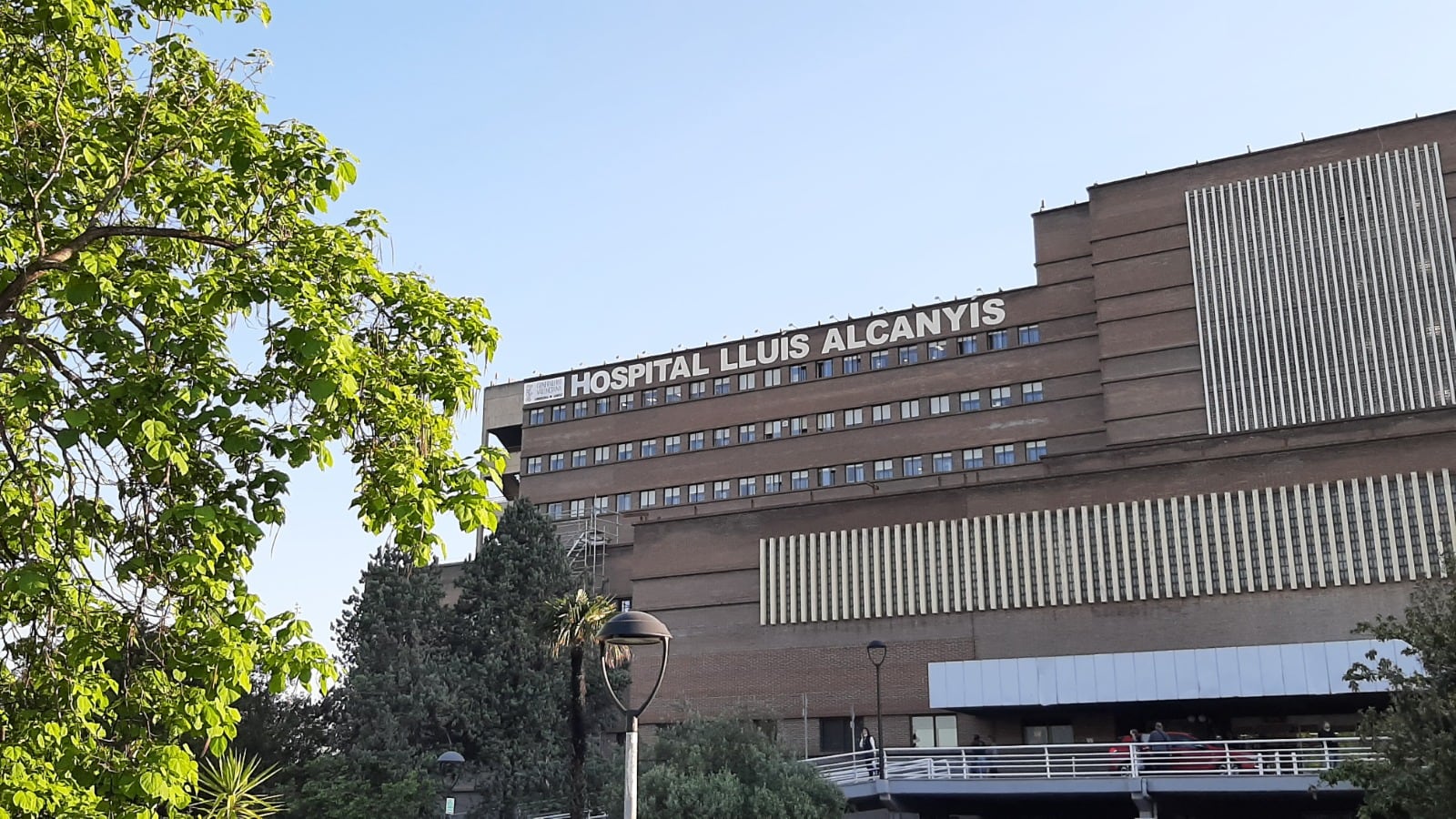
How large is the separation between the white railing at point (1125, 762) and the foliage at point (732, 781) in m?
3.15

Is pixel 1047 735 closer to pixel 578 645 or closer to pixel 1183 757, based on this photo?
pixel 1183 757

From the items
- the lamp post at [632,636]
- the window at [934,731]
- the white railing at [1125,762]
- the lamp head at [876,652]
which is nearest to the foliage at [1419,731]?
the white railing at [1125,762]

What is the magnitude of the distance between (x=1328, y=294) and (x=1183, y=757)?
3200cm

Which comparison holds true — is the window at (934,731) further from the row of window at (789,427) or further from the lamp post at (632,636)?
the lamp post at (632,636)

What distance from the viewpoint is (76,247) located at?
36.8 feet

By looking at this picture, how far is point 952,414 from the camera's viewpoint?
72.4m

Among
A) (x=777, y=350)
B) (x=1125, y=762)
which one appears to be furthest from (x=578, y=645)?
(x=777, y=350)

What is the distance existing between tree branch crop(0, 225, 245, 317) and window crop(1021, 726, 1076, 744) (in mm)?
42691

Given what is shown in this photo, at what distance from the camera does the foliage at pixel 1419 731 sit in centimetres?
2292

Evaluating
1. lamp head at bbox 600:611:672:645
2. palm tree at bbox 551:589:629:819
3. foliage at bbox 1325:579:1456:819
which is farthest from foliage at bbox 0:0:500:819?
palm tree at bbox 551:589:629:819

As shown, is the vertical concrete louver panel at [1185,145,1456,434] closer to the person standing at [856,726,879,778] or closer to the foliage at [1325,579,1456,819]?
the person standing at [856,726,879,778]

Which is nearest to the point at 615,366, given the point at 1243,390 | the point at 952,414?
the point at 952,414

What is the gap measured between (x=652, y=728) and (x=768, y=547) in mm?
9194

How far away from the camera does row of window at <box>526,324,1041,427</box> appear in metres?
72.7
